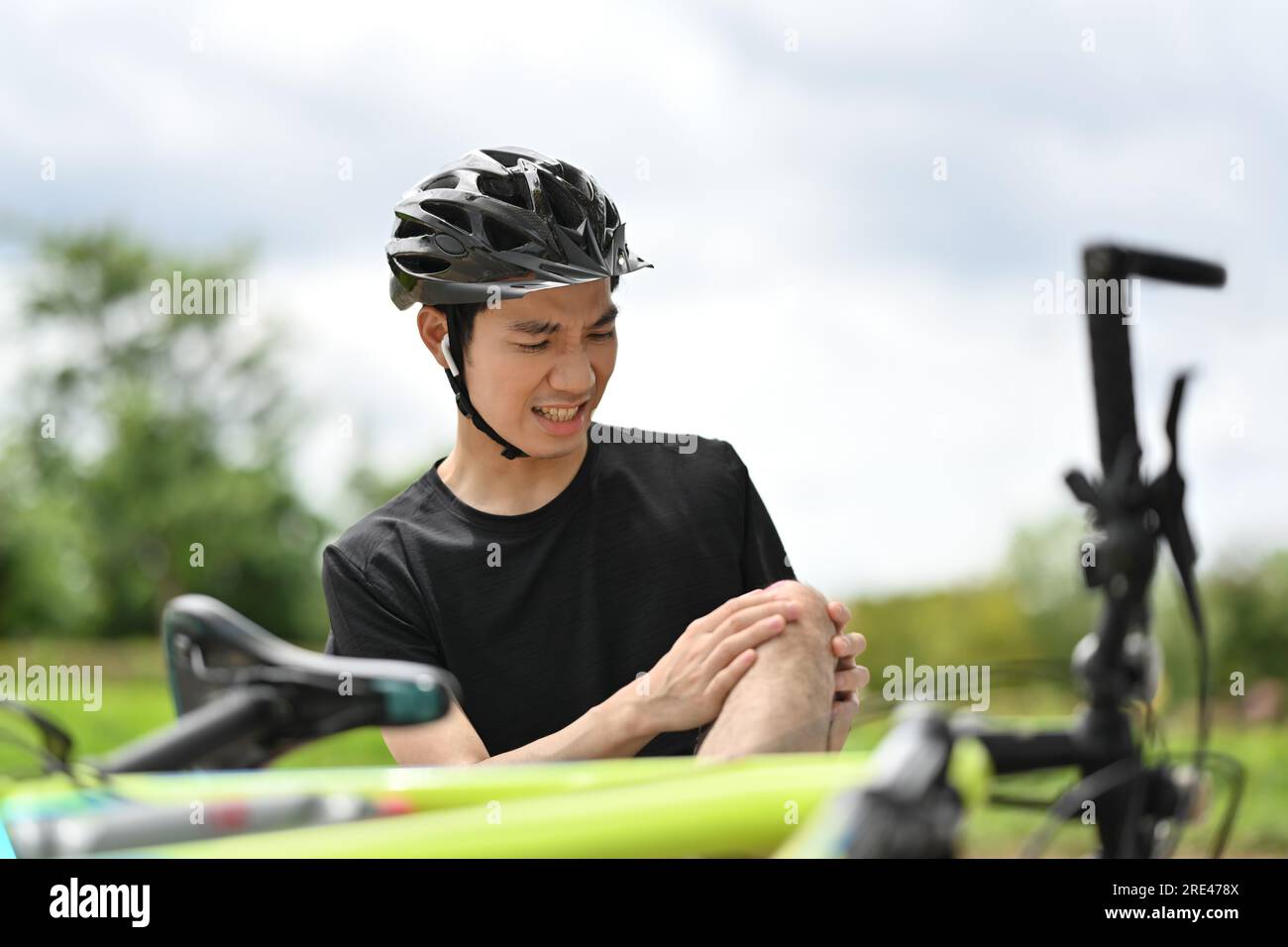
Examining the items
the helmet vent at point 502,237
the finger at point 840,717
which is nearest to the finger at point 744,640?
the finger at point 840,717

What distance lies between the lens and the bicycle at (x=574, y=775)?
1.27 metres

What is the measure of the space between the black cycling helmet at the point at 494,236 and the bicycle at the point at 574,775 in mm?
1218

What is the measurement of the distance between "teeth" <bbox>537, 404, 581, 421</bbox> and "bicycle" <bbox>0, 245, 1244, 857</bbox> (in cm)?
110

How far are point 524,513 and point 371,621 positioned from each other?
38 cm

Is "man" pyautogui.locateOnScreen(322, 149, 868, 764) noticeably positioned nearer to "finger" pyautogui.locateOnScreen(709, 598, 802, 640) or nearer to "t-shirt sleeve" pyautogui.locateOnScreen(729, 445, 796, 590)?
"t-shirt sleeve" pyautogui.locateOnScreen(729, 445, 796, 590)

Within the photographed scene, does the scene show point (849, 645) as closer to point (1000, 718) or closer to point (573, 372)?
point (1000, 718)

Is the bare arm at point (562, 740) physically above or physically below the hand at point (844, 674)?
below

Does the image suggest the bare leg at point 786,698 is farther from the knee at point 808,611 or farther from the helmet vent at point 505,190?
the helmet vent at point 505,190

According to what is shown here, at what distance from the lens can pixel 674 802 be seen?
1.45 meters

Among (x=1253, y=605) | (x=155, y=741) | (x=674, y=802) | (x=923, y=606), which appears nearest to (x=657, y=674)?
(x=674, y=802)

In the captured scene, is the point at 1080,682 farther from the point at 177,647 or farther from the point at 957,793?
the point at 177,647

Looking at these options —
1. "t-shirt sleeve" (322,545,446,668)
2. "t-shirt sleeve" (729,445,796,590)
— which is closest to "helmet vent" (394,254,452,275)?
"t-shirt sleeve" (322,545,446,668)

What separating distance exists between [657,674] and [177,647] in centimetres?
80

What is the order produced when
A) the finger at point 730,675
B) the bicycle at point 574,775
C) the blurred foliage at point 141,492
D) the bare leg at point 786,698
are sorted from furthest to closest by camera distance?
the blurred foliage at point 141,492
the finger at point 730,675
the bare leg at point 786,698
the bicycle at point 574,775
